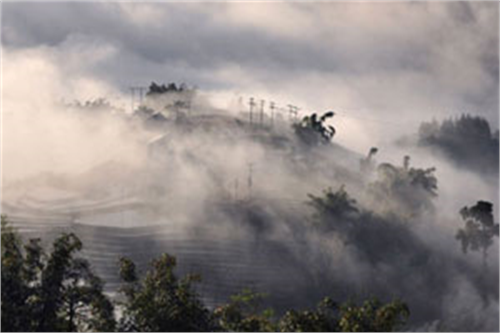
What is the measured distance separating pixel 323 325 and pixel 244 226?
8879cm

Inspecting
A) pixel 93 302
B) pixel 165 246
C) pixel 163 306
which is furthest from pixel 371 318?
pixel 165 246

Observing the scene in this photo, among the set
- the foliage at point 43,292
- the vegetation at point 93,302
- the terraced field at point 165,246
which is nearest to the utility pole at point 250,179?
the terraced field at point 165,246

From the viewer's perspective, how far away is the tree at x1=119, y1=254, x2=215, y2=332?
93.2 ft

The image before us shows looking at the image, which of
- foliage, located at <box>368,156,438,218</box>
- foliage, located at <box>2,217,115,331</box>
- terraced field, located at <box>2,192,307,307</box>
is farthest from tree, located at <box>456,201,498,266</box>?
foliage, located at <box>2,217,115,331</box>

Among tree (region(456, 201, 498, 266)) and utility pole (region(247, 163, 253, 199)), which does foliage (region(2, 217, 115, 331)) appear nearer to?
tree (region(456, 201, 498, 266))

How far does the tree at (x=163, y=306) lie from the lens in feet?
93.2

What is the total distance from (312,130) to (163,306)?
12009 centimetres

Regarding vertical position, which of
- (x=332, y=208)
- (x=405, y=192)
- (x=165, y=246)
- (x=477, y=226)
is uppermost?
(x=405, y=192)

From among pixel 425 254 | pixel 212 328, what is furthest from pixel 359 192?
pixel 212 328

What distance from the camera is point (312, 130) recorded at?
147125 mm

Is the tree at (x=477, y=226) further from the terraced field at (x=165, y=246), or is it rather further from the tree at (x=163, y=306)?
the tree at (x=163, y=306)

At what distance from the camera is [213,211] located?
118m

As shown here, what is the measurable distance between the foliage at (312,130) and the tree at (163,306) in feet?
365

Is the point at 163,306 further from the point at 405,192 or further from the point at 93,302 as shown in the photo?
the point at 405,192
